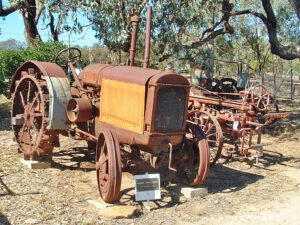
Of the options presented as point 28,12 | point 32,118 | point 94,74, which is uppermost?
point 28,12

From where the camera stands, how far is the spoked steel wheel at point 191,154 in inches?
201

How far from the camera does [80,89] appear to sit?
5805mm

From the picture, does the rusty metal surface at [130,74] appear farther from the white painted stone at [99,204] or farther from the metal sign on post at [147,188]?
the white painted stone at [99,204]

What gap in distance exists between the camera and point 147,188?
4.54 m

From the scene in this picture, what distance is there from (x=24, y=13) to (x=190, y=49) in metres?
7.15

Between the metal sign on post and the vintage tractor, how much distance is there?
0.28m

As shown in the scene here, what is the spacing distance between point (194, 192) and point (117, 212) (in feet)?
4.39

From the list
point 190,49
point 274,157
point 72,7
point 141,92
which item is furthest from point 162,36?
point 141,92

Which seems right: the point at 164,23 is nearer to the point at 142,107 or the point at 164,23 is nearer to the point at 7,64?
the point at 7,64

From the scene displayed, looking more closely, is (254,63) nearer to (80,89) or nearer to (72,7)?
(72,7)

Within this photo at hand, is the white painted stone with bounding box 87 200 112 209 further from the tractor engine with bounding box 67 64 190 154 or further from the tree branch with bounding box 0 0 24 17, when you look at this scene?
the tree branch with bounding box 0 0 24 17

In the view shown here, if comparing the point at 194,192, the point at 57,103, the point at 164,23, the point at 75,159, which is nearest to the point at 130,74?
the point at 57,103

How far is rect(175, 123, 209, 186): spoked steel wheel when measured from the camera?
5.10m

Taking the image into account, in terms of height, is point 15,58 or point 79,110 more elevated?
point 15,58
